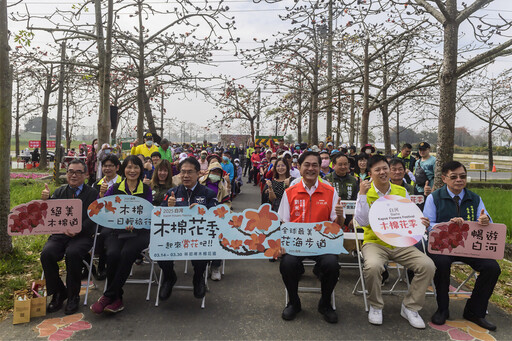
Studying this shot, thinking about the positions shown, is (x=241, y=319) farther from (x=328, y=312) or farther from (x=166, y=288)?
(x=166, y=288)

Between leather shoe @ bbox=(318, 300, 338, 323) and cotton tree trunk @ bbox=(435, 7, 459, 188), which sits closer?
leather shoe @ bbox=(318, 300, 338, 323)

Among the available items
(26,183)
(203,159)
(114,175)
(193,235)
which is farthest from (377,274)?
(26,183)

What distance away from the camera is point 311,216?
363 cm

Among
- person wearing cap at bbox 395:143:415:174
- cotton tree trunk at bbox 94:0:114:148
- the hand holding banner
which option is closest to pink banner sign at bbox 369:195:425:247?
the hand holding banner

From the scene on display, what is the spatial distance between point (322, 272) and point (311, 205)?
2.25 ft

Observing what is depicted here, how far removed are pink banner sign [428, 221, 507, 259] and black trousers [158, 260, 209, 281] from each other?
237 cm

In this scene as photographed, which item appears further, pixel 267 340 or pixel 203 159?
pixel 203 159

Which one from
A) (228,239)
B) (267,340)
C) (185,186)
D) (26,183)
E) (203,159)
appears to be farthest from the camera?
(26,183)

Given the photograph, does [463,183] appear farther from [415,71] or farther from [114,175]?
[415,71]

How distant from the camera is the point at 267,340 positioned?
119 inches

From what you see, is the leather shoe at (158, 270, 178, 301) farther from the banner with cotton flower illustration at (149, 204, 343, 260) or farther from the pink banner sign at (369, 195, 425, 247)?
the pink banner sign at (369, 195, 425, 247)

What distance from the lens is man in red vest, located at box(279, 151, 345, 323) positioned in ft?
11.1

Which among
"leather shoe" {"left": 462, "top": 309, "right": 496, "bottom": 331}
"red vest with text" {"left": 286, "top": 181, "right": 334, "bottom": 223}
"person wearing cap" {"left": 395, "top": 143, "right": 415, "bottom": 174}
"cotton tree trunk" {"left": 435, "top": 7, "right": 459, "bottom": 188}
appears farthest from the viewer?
"person wearing cap" {"left": 395, "top": 143, "right": 415, "bottom": 174}

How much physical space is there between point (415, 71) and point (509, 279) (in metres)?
8.10
